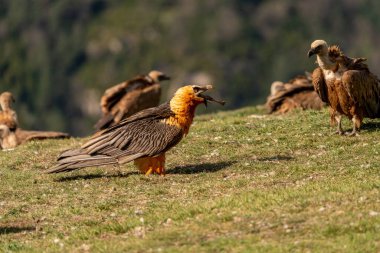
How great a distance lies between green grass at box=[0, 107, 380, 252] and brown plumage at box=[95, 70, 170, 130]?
694 centimetres

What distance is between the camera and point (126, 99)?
98.9ft

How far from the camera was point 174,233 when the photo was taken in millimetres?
13203

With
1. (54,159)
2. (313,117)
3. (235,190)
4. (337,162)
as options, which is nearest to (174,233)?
(235,190)

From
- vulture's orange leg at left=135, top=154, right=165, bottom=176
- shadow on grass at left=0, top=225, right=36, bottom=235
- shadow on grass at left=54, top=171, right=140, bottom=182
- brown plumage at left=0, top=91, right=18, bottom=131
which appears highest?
brown plumage at left=0, top=91, right=18, bottom=131

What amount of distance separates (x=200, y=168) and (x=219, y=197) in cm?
339

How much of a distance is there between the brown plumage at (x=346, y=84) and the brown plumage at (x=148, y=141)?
310 centimetres

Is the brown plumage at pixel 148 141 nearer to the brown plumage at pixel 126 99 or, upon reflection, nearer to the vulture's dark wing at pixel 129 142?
the vulture's dark wing at pixel 129 142

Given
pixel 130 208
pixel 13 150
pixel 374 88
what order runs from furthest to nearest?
pixel 13 150
pixel 374 88
pixel 130 208

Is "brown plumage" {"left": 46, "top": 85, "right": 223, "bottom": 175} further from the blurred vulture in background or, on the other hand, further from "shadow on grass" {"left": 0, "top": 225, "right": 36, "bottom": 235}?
the blurred vulture in background

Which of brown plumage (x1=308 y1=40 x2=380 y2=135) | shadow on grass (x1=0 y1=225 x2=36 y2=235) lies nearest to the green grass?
shadow on grass (x1=0 y1=225 x2=36 y2=235)

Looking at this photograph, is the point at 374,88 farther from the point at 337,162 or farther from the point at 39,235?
the point at 39,235

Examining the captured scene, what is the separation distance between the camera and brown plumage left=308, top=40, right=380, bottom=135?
20.4 m

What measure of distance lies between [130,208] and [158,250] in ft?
10.9

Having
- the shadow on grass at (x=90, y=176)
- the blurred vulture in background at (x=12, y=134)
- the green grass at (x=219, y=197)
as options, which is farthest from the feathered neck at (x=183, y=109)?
the blurred vulture in background at (x=12, y=134)
